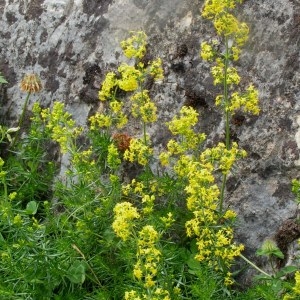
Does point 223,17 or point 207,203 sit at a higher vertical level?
point 223,17

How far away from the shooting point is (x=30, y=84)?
5289 mm

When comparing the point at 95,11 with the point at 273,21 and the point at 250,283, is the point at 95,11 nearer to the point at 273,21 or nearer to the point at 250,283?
the point at 273,21

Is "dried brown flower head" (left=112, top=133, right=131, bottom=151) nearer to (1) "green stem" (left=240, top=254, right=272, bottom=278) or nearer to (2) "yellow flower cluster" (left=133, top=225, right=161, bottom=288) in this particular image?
(1) "green stem" (left=240, top=254, right=272, bottom=278)

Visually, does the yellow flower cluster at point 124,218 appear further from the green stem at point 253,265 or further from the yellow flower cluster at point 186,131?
the green stem at point 253,265

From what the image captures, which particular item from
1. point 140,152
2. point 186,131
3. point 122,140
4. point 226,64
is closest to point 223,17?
point 226,64

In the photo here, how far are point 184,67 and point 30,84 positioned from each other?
1.23 metres

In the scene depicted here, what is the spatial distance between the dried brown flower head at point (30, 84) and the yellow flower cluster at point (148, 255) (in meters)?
2.30

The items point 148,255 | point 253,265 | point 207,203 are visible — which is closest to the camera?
point 148,255

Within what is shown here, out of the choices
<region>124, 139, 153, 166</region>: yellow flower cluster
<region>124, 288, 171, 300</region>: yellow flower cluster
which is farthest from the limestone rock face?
<region>124, 288, 171, 300</region>: yellow flower cluster

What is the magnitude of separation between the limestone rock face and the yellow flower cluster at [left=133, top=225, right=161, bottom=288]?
1066 mm

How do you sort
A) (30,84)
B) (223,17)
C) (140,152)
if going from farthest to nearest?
(30,84), (140,152), (223,17)

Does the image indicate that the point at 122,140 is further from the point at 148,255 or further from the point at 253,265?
the point at 148,255

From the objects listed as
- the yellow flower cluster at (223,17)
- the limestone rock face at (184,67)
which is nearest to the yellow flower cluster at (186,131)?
the limestone rock face at (184,67)

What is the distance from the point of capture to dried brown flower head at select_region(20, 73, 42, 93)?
5289 mm
